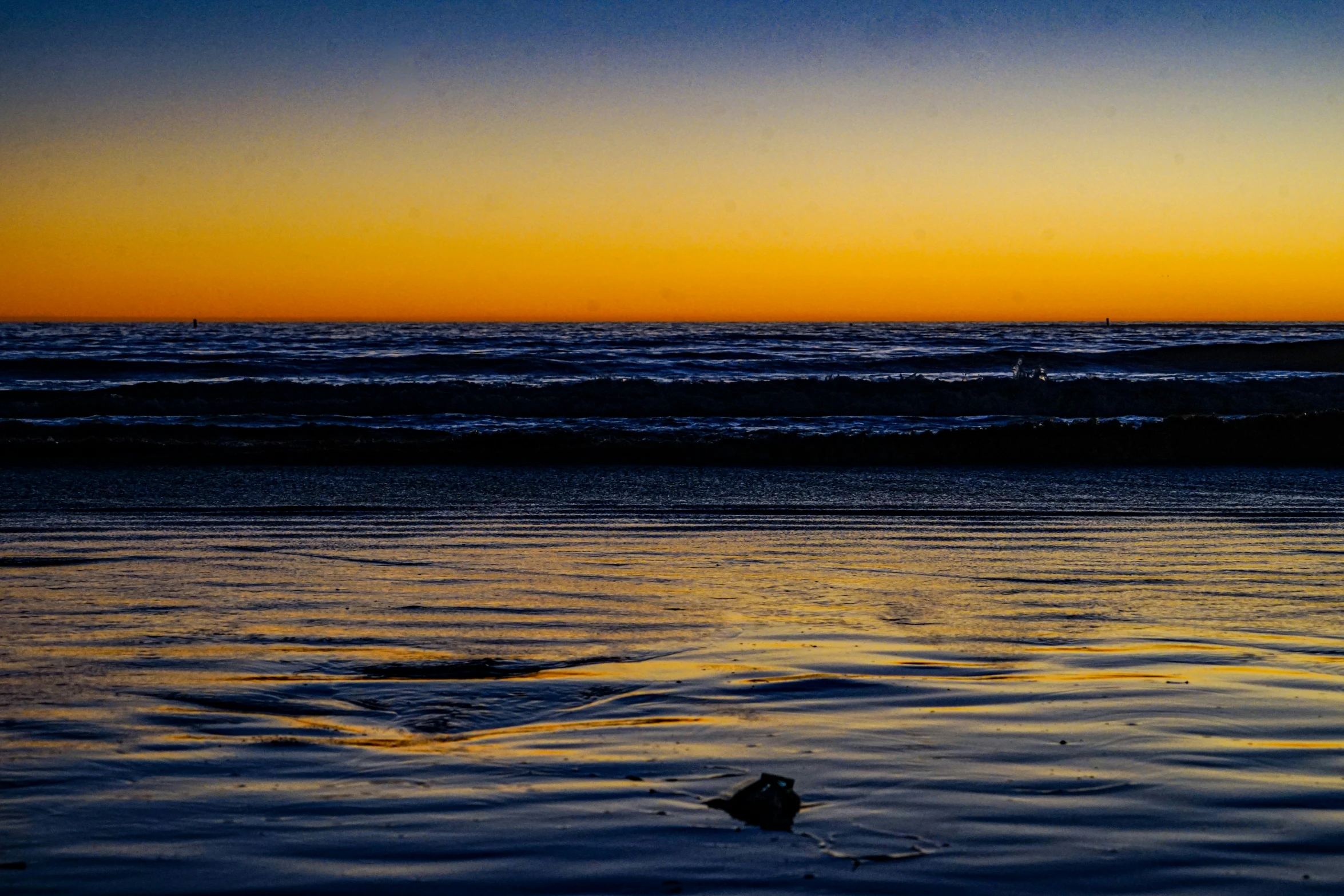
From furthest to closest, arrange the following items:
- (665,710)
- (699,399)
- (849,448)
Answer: (699,399) < (849,448) < (665,710)

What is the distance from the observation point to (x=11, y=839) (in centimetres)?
244

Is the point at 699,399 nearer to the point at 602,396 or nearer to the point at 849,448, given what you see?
the point at 602,396

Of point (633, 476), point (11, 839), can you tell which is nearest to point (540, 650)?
point (11, 839)

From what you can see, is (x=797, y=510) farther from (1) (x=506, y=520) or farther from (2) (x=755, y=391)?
(2) (x=755, y=391)

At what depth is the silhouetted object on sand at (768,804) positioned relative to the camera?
252cm

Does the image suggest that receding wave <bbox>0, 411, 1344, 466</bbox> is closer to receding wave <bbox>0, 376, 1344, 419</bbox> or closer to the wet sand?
the wet sand

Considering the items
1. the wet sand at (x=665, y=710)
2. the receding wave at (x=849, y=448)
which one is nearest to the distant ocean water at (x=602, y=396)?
the receding wave at (x=849, y=448)

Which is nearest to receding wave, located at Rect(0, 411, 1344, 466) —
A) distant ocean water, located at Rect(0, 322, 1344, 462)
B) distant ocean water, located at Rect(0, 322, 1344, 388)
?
distant ocean water, located at Rect(0, 322, 1344, 462)

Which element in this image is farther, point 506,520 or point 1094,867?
point 506,520

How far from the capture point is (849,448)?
13.0 meters

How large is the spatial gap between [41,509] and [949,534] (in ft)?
19.6

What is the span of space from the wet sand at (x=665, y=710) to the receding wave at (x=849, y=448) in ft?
17.0

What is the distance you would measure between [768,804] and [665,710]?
942mm

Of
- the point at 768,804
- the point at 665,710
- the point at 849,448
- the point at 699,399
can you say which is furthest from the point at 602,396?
the point at 768,804
